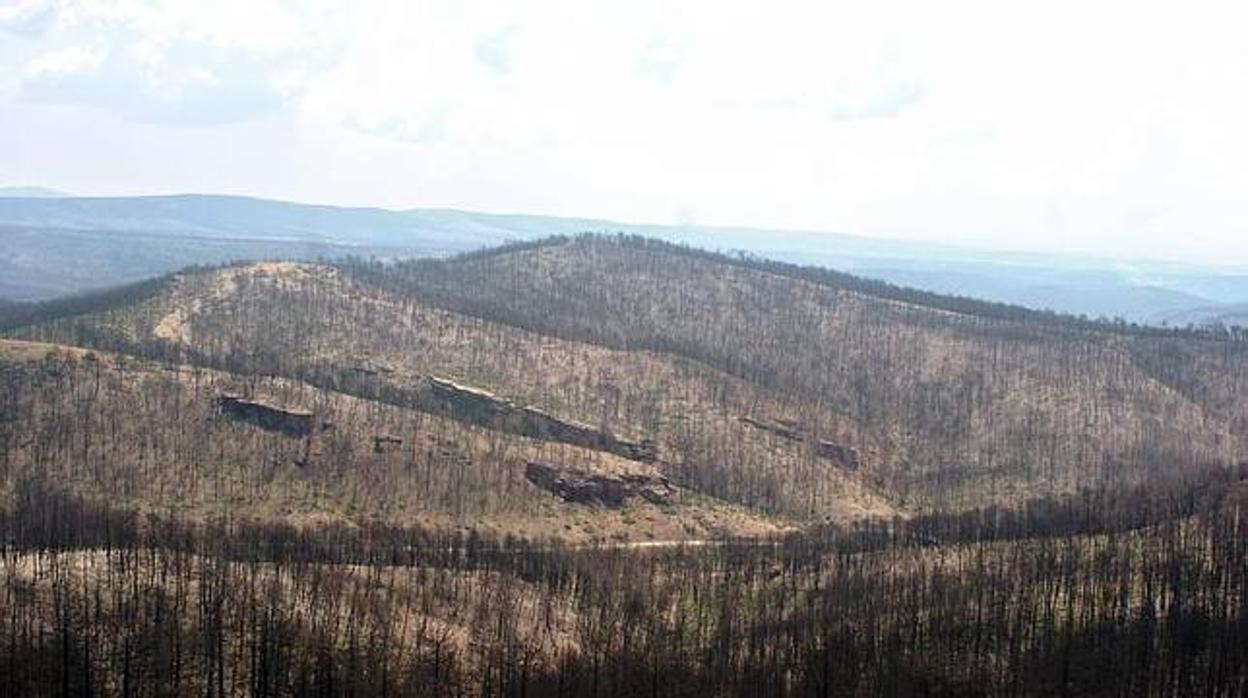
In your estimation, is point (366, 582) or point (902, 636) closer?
point (902, 636)

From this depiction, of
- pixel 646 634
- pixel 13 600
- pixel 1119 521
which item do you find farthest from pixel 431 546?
pixel 1119 521

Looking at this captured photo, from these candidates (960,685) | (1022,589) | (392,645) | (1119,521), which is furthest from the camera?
(1119,521)

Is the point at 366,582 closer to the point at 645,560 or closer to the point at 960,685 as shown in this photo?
the point at 645,560

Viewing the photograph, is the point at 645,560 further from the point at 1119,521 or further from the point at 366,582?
the point at 1119,521

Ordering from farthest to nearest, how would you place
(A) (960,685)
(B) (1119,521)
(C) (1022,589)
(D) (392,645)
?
1. (B) (1119,521)
2. (C) (1022,589)
3. (D) (392,645)
4. (A) (960,685)

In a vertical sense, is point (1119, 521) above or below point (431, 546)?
above

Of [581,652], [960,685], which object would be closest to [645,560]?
[581,652]
